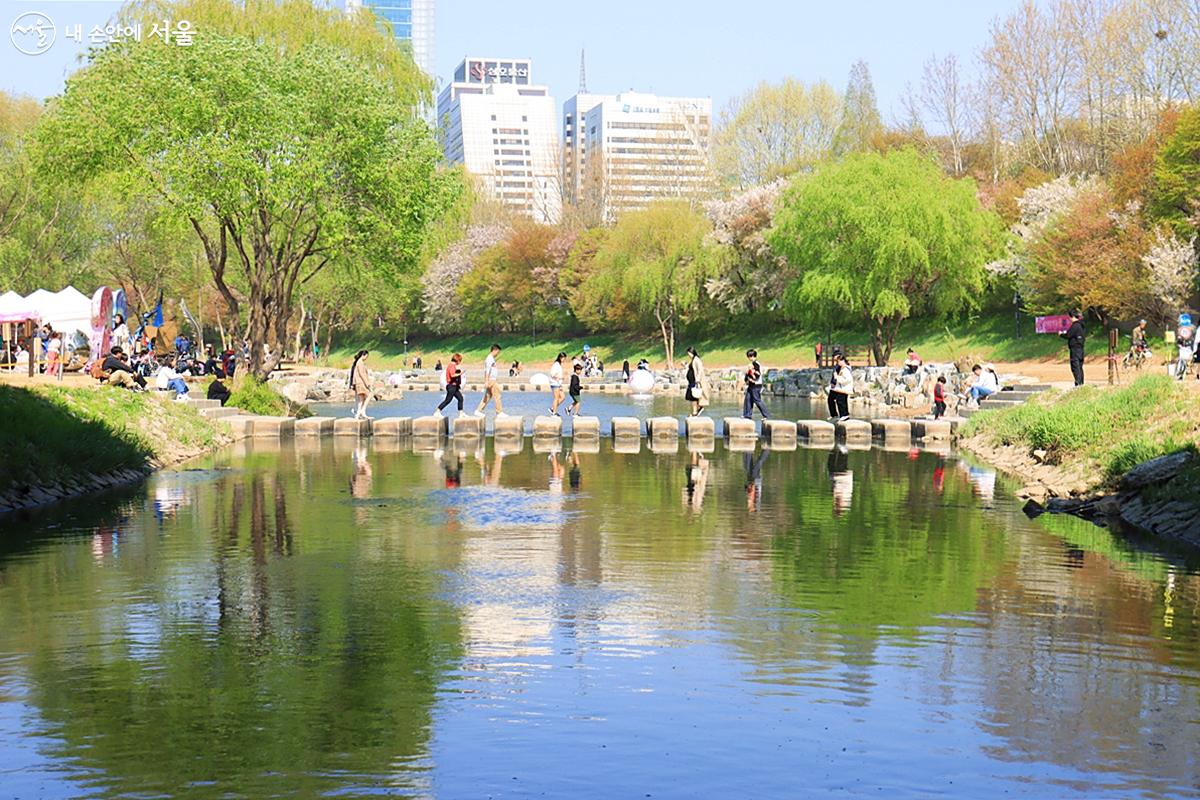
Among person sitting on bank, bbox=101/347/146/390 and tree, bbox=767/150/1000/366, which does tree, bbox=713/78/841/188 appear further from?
person sitting on bank, bbox=101/347/146/390

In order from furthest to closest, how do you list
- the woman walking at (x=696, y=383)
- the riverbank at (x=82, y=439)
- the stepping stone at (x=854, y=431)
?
the woman walking at (x=696, y=383)
the stepping stone at (x=854, y=431)
the riverbank at (x=82, y=439)

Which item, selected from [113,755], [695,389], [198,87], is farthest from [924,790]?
[198,87]

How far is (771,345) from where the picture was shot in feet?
253

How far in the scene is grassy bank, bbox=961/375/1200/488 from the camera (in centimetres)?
2012

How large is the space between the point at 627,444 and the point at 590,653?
18.9 m

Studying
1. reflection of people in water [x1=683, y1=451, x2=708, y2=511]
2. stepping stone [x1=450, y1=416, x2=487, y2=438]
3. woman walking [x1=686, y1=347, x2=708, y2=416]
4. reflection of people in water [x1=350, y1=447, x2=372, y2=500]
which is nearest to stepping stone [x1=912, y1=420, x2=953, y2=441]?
woman walking [x1=686, y1=347, x2=708, y2=416]

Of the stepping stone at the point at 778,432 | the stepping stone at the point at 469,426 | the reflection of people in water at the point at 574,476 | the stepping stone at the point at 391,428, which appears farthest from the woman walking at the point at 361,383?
the stepping stone at the point at 778,432

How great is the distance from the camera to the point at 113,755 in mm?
8148

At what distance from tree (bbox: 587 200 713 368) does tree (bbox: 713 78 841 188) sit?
8698mm

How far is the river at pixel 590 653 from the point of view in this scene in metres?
8.01

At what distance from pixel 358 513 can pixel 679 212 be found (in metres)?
62.6

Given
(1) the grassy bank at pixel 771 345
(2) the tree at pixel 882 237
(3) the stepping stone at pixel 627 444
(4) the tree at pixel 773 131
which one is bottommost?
(3) the stepping stone at pixel 627 444

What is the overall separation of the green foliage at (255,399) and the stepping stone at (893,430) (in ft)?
48.9

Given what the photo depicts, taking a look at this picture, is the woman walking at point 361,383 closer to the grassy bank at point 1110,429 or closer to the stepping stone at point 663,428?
the stepping stone at point 663,428
